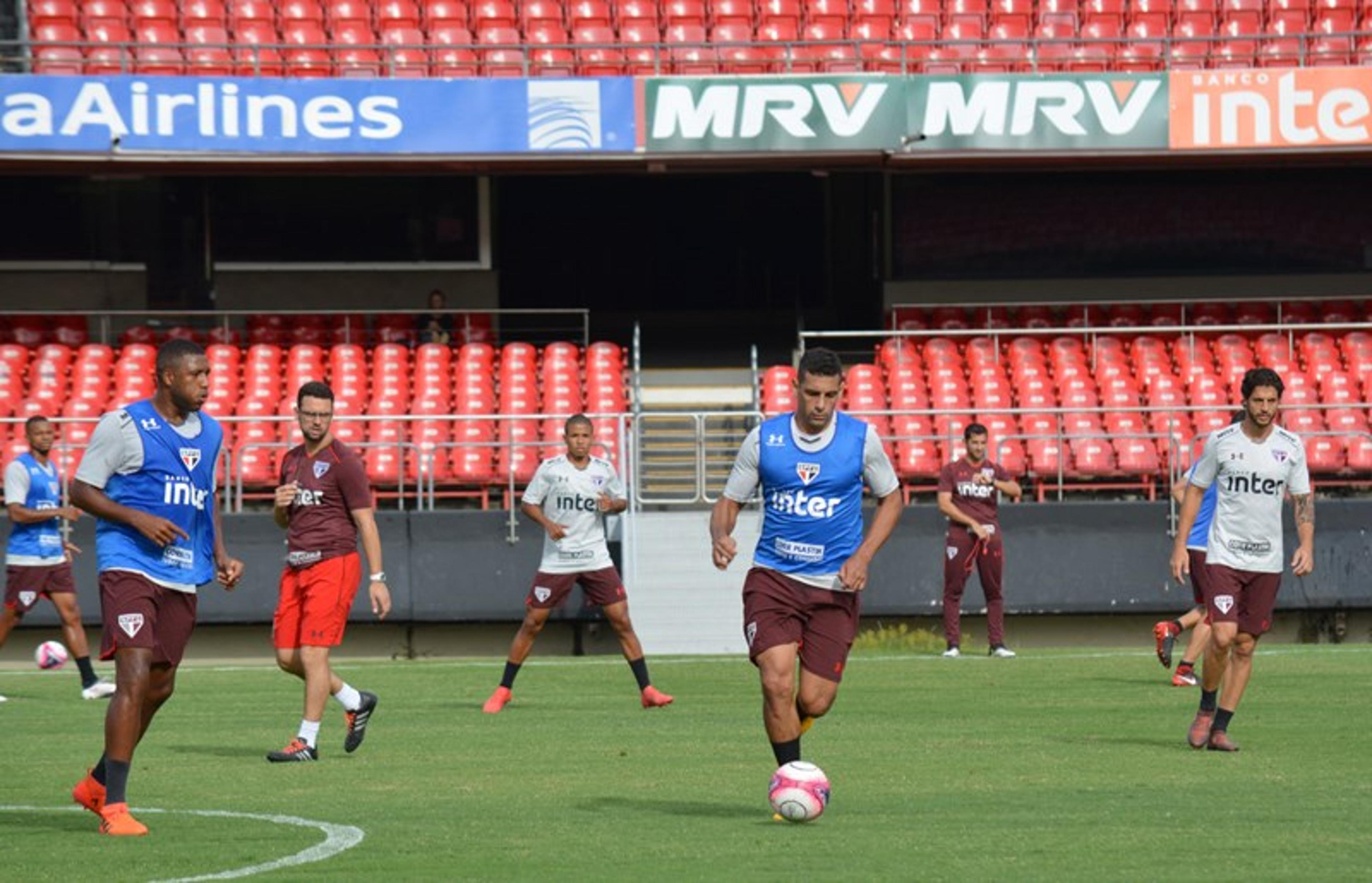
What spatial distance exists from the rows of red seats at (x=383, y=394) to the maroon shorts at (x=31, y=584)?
7.19 meters

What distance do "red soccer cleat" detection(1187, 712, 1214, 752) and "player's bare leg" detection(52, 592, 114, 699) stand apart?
9202 millimetres

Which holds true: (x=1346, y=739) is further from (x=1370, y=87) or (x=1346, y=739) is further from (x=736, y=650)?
(x=1370, y=87)

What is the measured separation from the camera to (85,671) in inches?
731

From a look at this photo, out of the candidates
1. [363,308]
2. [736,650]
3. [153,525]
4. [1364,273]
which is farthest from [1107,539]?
[153,525]

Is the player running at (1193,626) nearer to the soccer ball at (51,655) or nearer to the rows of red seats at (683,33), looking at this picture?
the soccer ball at (51,655)

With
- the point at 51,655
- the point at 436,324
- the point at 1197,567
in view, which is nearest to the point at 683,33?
the point at 436,324

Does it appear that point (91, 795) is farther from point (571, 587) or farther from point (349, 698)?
point (571, 587)

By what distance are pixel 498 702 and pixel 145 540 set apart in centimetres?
716

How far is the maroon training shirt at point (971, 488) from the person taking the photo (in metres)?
22.6

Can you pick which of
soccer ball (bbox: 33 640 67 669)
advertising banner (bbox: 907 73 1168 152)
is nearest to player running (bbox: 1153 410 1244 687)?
advertising banner (bbox: 907 73 1168 152)

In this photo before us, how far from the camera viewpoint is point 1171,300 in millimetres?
31031

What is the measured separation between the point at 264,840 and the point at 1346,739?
7474 mm

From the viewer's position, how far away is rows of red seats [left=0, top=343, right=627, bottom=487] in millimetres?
26359

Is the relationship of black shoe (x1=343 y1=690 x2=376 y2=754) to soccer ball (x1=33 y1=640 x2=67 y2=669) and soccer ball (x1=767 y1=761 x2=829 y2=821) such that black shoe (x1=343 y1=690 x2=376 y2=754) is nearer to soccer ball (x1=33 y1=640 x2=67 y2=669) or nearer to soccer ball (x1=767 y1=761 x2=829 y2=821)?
soccer ball (x1=767 y1=761 x2=829 y2=821)
